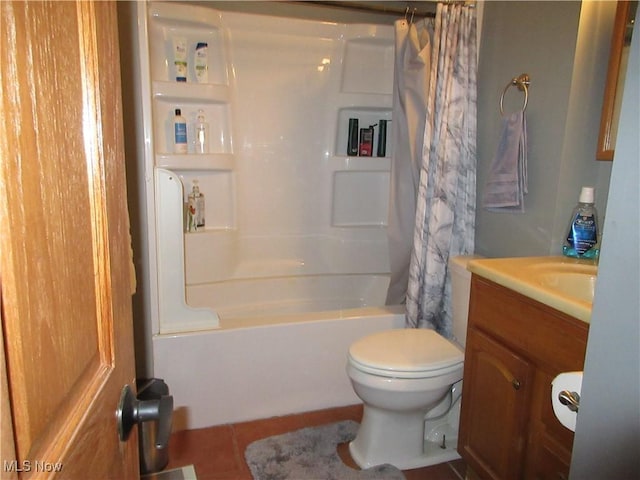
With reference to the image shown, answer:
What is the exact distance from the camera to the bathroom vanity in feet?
3.85

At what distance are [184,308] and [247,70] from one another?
1.51 meters

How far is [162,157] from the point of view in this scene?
243cm

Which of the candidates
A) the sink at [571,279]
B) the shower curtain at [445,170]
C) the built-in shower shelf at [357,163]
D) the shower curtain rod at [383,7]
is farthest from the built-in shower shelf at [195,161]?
the sink at [571,279]

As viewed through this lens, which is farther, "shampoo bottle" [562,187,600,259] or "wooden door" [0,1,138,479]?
"shampoo bottle" [562,187,600,259]

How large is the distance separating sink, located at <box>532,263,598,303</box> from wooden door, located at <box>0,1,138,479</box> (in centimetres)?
126

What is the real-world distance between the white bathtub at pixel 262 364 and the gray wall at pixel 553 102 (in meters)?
0.77

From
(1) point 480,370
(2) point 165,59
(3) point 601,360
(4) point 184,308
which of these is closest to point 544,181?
(1) point 480,370

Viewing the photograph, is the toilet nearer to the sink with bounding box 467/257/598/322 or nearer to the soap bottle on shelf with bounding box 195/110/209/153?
the sink with bounding box 467/257/598/322

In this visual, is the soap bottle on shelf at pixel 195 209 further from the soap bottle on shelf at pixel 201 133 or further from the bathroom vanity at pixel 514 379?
the bathroom vanity at pixel 514 379

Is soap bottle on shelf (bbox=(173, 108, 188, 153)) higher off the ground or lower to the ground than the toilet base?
higher

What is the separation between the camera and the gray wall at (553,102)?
1.59 m

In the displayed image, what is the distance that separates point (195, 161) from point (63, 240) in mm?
2161

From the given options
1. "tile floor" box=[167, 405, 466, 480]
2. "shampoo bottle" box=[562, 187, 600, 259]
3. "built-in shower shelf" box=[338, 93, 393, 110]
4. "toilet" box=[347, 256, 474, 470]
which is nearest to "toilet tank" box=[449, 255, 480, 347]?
"toilet" box=[347, 256, 474, 470]

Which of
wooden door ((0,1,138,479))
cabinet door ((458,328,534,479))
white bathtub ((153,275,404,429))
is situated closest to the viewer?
wooden door ((0,1,138,479))
